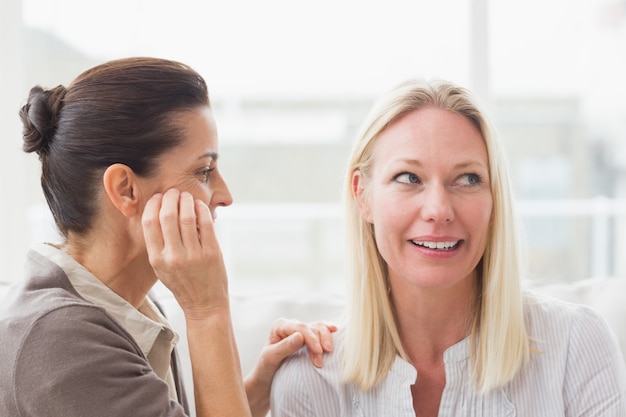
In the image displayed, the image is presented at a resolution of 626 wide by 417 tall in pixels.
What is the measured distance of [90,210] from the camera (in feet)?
5.39

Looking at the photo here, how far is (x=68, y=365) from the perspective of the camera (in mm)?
1399

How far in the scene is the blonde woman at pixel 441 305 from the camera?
177 centimetres

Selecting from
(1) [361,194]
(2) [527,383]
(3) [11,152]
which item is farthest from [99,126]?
(3) [11,152]

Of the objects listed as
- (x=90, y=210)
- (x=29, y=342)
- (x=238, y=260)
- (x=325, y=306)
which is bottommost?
(x=238, y=260)

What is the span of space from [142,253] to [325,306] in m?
0.67

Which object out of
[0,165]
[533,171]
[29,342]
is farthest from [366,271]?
[533,171]

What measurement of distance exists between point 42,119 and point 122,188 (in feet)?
0.71

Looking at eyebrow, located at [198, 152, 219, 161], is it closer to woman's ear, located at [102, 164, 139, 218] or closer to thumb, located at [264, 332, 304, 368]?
woman's ear, located at [102, 164, 139, 218]

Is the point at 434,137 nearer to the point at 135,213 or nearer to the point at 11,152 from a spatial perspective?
the point at 135,213

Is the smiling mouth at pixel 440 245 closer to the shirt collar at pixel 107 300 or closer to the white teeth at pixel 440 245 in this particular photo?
the white teeth at pixel 440 245

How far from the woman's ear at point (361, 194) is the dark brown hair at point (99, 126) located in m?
0.44

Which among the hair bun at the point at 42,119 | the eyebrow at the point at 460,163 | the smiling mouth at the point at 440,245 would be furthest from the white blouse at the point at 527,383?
the hair bun at the point at 42,119

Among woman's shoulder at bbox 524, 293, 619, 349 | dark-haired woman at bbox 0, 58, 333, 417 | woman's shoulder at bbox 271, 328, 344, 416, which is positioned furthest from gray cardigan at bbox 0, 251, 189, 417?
woman's shoulder at bbox 524, 293, 619, 349

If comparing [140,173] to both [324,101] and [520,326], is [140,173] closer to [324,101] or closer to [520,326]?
[520,326]
